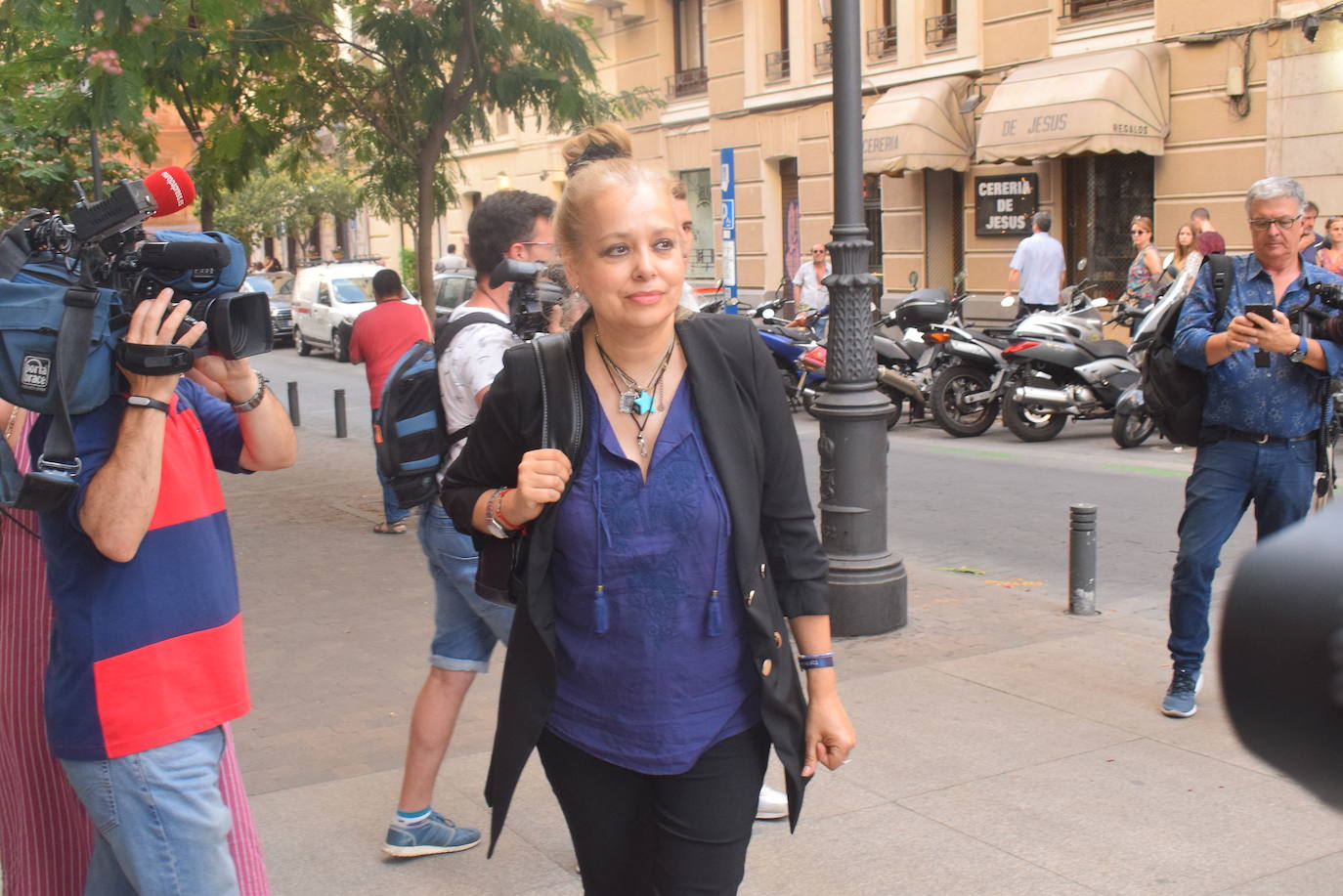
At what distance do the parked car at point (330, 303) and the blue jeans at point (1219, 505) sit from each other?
22207 millimetres

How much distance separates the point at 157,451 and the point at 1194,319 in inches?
145

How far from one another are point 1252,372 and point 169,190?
370 centimetres

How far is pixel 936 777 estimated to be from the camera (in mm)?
4656

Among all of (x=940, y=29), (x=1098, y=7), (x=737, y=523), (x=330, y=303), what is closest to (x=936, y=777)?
(x=737, y=523)

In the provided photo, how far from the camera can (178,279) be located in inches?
104

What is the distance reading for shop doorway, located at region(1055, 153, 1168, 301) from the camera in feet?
60.4

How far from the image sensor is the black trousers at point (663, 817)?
257cm

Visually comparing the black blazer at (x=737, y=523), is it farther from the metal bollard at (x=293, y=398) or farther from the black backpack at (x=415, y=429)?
the metal bollard at (x=293, y=398)

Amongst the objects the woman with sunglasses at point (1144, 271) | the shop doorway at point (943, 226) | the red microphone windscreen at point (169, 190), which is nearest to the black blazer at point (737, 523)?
the red microphone windscreen at point (169, 190)

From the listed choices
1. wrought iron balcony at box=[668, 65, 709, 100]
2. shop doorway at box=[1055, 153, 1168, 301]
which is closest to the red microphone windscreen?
Result: shop doorway at box=[1055, 153, 1168, 301]

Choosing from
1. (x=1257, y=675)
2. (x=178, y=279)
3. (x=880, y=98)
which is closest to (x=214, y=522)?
(x=178, y=279)

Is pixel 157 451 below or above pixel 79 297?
below

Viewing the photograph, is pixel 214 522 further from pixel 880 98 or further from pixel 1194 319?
pixel 880 98

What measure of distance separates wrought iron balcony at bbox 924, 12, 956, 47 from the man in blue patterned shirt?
1690cm
